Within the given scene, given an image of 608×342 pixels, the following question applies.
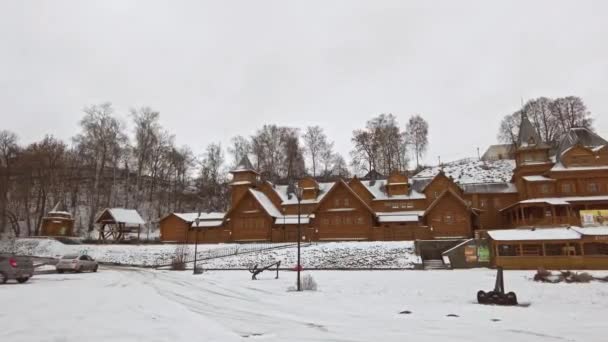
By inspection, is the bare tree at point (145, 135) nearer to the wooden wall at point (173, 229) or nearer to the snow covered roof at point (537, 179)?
the wooden wall at point (173, 229)

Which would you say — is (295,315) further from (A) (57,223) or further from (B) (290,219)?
(A) (57,223)

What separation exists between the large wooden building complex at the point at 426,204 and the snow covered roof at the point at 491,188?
11 centimetres

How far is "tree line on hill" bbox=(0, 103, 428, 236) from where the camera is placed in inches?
2140

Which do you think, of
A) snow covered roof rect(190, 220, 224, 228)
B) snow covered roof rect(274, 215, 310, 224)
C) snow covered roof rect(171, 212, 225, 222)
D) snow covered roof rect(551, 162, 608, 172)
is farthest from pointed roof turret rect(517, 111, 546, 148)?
snow covered roof rect(171, 212, 225, 222)

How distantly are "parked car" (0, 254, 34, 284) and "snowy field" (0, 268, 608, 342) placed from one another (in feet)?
12.0

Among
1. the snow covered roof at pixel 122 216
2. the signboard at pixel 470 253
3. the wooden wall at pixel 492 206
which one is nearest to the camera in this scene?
the signboard at pixel 470 253

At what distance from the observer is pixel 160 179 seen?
63312 mm

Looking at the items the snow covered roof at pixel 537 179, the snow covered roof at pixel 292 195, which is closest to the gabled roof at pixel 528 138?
the snow covered roof at pixel 537 179

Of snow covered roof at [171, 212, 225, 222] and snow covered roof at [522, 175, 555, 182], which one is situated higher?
snow covered roof at [522, 175, 555, 182]

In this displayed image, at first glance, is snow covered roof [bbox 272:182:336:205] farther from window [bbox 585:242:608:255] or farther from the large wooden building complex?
window [bbox 585:242:608:255]

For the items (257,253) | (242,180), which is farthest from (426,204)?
(242,180)

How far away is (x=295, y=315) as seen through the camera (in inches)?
398

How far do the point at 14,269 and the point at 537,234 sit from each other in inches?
1382

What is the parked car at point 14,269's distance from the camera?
57.5ft
